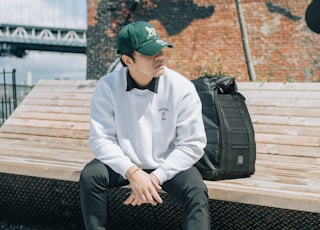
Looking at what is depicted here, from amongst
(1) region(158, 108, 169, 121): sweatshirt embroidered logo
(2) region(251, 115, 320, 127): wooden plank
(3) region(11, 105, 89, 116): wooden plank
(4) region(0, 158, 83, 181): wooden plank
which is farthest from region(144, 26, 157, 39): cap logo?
(3) region(11, 105, 89, 116): wooden plank

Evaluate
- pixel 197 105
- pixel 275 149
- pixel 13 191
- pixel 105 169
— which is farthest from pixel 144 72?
pixel 13 191

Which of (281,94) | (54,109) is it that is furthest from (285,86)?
(54,109)

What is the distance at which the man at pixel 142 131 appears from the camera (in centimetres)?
230

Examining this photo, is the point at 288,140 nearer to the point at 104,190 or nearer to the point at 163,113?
the point at 163,113

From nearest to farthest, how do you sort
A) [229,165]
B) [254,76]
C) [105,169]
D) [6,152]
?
1. [105,169]
2. [229,165]
3. [6,152]
4. [254,76]

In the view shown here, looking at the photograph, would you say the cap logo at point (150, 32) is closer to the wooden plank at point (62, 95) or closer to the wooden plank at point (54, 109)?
the wooden plank at point (54, 109)

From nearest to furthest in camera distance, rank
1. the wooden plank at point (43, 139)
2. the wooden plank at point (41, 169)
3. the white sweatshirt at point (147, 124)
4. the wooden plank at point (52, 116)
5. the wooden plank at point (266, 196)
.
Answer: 1. the wooden plank at point (266, 196)
2. the white sweatshirt at point (147, 124)
3. the wooden plank at point (41, 169)
4. the wooden plank at point (43, 139)
5. the wooden plank at point (52, 116)

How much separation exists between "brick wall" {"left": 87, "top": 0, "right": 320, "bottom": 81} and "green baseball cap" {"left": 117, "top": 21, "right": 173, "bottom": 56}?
9168 mm

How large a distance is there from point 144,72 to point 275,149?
1.56 metres

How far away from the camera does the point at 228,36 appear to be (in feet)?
39.0

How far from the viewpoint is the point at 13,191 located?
143 inches

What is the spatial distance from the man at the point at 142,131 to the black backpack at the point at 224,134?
0.21 m

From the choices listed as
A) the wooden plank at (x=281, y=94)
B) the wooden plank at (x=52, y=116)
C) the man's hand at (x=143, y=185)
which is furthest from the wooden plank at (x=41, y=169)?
the wooden plank at (x=281, y=94)

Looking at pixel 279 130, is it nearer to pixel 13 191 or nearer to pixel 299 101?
pixel 299 101
